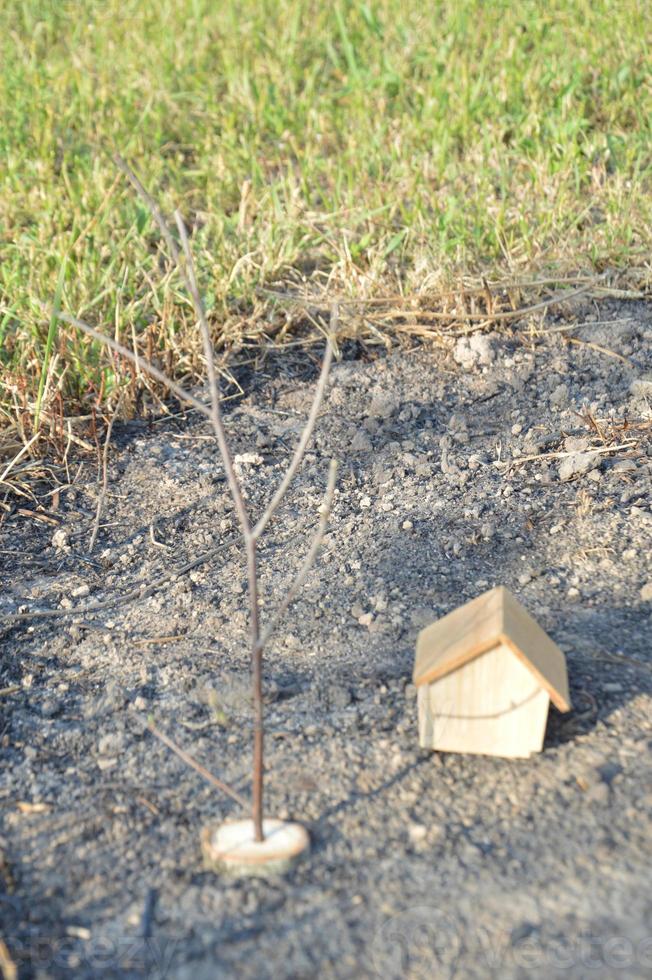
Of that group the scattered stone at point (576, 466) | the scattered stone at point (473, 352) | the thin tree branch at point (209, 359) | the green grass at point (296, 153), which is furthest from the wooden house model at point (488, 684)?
the green grass at point (296, 153)

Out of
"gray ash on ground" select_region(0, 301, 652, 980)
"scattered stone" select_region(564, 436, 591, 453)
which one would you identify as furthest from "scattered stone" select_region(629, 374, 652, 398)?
"scattered stone" select_region(564, 436, 591, 453)

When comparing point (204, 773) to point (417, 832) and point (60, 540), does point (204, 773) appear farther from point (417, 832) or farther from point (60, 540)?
point (60, 540)

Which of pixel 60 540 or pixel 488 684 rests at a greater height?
pixel 488 684

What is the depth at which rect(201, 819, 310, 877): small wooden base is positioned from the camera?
1.78 metres

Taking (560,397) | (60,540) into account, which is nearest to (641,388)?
(560,397)

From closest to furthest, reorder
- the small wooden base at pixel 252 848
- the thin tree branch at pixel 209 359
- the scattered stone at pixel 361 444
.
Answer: the thin tree branch at pixel 209 359 < the small wooden base at pixel 252 848 < the scattered stone at pixel 361 444

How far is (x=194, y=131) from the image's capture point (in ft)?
15.4

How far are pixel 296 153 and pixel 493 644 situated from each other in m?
3.01

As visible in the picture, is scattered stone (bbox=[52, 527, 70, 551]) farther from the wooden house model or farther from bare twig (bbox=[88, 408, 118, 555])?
the wooden house model

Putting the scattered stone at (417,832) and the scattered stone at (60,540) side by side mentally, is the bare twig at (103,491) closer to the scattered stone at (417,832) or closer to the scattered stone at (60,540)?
the scattered stone at (60,540)

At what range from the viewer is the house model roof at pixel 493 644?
73.1 inches

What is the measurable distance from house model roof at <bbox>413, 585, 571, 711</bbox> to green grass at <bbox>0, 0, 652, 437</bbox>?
1.62 m

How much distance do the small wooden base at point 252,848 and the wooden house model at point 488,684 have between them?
34 cm

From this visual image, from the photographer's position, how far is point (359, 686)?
2.24m
